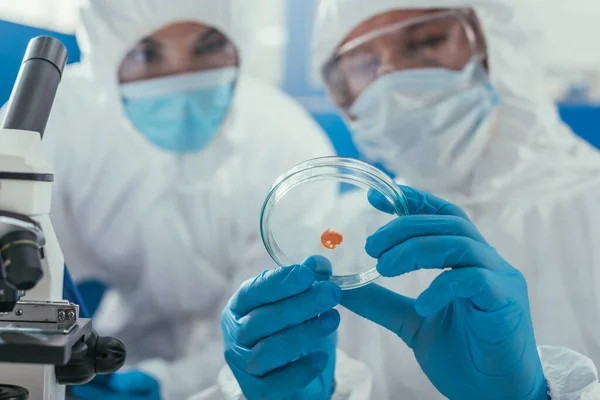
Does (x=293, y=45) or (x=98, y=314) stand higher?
(x=293, y=45)

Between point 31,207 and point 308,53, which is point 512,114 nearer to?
point 31,207

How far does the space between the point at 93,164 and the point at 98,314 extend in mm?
565

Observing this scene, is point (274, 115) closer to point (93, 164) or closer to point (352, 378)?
point (93, 164)

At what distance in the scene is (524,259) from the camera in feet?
4.67

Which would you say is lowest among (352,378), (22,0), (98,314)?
(98,314)

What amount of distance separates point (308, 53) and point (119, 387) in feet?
6.79

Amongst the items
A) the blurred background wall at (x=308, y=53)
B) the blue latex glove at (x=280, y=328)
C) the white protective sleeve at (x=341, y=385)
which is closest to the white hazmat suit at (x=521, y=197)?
the white protective sleeve at (x=341, y=385)

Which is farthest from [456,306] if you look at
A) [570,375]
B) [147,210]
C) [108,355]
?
[147,210]

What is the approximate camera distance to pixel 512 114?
5.04 feet

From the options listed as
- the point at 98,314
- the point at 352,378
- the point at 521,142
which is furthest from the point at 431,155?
the point at 98,314

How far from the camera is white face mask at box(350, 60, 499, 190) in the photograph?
4.82ft

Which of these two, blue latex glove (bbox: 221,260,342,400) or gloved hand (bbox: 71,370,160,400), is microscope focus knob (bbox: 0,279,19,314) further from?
gloved hand (bbox: 71,370,160,400)

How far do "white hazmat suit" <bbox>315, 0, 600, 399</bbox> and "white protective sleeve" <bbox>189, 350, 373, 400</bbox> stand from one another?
22 centimetres

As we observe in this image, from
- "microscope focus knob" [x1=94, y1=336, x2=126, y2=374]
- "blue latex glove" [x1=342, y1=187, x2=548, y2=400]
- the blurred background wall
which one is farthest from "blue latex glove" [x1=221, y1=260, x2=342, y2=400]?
the blurred background wall
